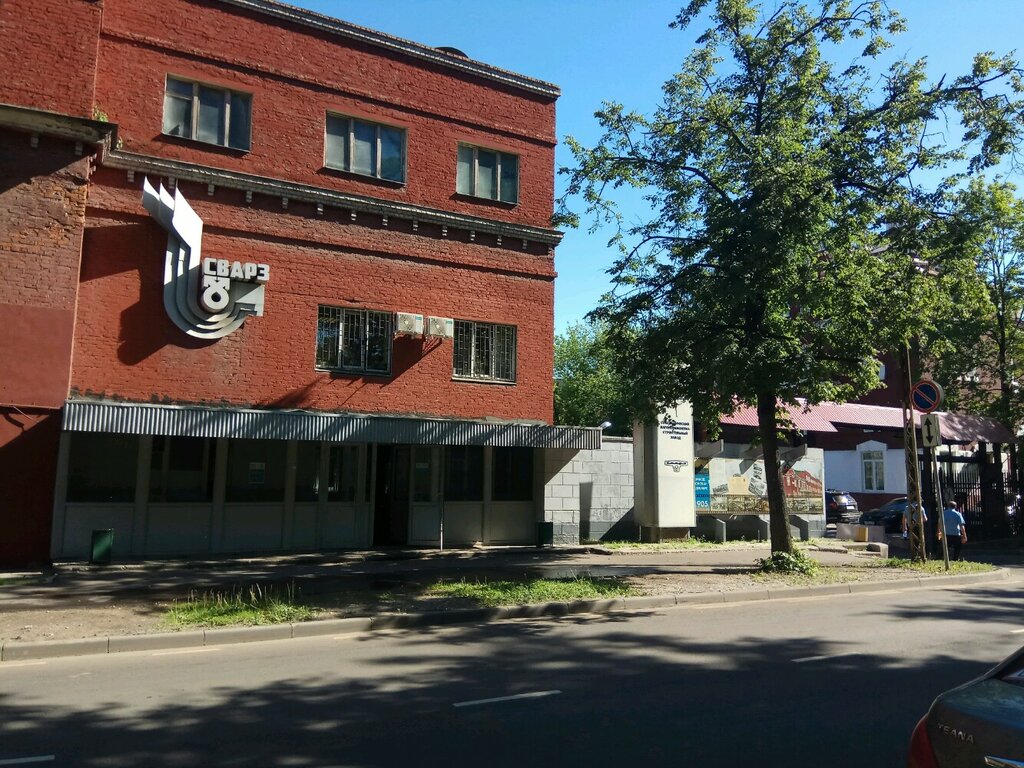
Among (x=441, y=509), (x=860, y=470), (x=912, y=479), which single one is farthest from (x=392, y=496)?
(x=860, y=470)

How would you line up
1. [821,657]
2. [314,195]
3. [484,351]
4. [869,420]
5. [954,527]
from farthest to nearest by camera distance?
[869,420] < [484,351] < [954,527] < [314,195] < [821,657]

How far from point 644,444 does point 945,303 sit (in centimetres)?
835

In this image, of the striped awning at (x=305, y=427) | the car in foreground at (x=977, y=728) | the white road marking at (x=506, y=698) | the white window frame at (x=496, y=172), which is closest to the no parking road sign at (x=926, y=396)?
the striped awning at (x=305, y=427)

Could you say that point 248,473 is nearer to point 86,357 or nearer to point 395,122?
point 86,357

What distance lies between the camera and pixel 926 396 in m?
16.1

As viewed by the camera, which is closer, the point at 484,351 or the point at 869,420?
the point at 484,351

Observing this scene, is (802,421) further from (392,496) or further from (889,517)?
(392,496)

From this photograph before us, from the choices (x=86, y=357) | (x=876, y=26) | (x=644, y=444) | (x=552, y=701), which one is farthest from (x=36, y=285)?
(x=876, y=26)

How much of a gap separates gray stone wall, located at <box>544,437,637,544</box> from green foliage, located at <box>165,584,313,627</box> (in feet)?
31.2

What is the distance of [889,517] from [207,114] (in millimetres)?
26882

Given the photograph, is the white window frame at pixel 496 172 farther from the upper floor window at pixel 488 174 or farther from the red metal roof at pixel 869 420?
the red metal roof at pixel 869 420

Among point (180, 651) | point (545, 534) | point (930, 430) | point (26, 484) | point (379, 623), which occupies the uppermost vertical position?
point (930, 430)

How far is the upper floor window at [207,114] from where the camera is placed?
16406mm

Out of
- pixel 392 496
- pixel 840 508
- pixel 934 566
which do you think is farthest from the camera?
pixel 840 508
